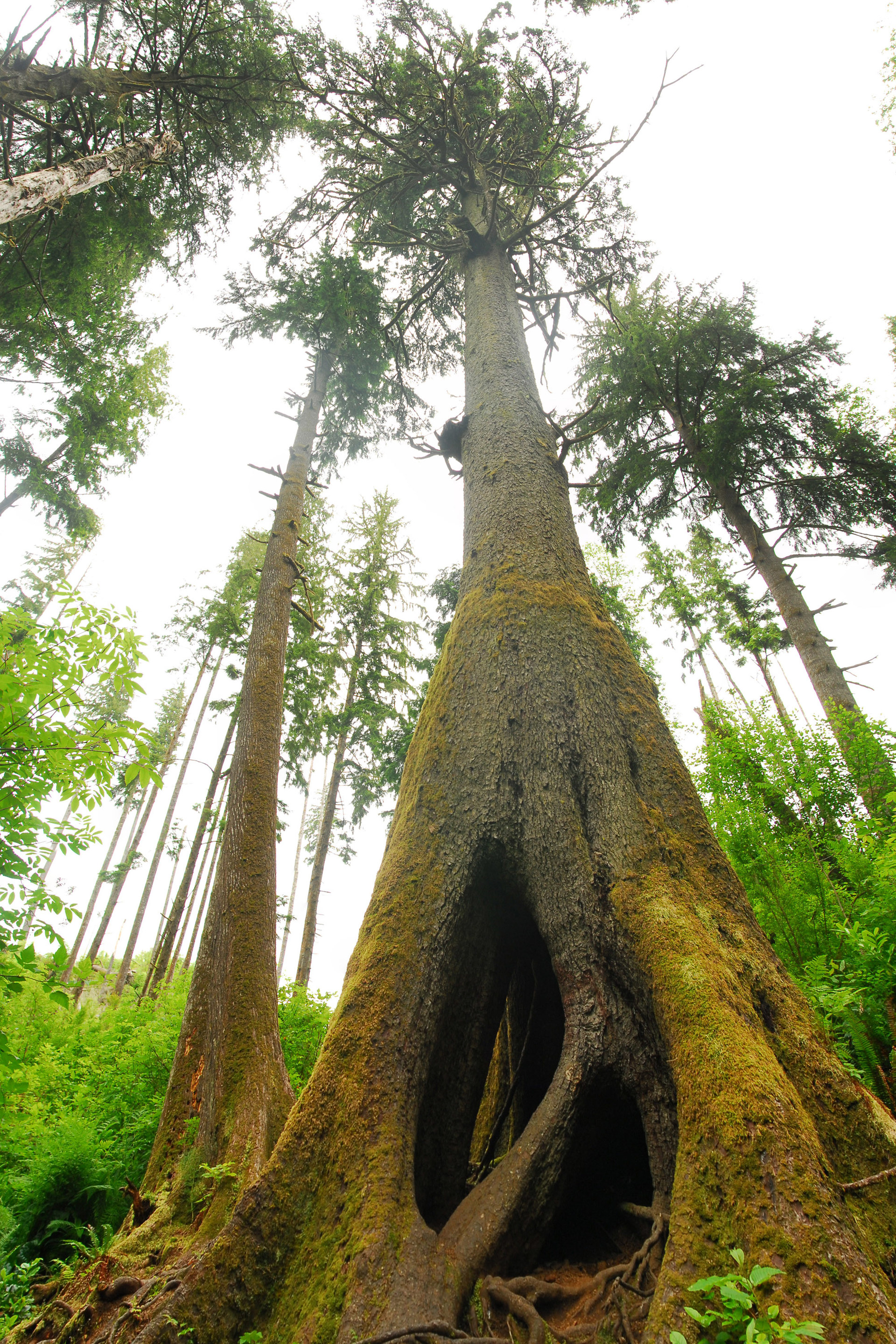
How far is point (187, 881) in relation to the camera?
11.1 metres

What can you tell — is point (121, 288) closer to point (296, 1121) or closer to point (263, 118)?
point (263, 118)

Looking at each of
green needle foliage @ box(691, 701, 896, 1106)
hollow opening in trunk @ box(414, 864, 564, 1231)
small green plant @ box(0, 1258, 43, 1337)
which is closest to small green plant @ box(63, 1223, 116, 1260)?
small green plant @ box(0, 1258, 43, 1337)

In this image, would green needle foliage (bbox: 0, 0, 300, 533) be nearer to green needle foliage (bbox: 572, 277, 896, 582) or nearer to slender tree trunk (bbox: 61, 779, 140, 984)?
green needle foliage (bbox: 572, 277, 896, 582)

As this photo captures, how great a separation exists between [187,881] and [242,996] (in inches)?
317

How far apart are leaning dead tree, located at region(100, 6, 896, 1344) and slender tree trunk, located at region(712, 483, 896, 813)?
374cm

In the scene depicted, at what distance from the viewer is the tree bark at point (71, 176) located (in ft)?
17.2

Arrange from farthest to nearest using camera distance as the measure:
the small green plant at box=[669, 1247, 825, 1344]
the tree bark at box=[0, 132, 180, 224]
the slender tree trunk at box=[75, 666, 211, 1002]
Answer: the slender tree trunk at box=[75, 666, 211, 1002] → the tree bark at box=[0, 132, 180, 224] → the small green plant at box=[669, 1247, 825, 1344]

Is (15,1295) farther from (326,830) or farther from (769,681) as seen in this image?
(769,681)

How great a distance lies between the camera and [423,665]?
493 inches

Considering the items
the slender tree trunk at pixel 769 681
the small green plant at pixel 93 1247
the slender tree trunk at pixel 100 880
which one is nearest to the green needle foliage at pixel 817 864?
the small green plant at pixel 93 1247

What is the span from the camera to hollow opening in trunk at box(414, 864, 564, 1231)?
2.42 m

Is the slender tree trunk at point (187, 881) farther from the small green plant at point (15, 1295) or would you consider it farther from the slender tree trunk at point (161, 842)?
the small green plant at point (15, 1295)

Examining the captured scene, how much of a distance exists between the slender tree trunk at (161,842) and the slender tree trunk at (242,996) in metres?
8.92

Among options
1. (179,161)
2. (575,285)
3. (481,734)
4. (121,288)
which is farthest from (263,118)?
(481,734)
